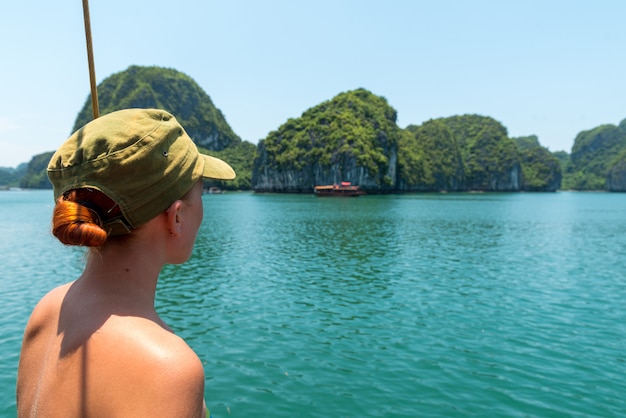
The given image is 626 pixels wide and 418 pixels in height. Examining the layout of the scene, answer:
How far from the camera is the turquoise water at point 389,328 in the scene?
7859 mm

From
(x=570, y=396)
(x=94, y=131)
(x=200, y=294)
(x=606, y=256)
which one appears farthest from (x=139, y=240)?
(x=606, y=256)

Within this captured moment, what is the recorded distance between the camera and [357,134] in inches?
5709

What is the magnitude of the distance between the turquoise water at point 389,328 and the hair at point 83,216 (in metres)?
7.00

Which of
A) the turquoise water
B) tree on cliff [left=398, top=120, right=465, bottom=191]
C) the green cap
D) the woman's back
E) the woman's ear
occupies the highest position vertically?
tree on cliff [left=398, top=120, right=465, bottom=191]

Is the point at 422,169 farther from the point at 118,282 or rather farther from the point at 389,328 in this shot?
the point at 118,282

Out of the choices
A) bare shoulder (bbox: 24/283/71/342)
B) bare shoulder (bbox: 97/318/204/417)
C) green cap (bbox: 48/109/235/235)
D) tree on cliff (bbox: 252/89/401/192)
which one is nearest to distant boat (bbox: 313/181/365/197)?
tree on cliff (bbox: 252/89/401/192)

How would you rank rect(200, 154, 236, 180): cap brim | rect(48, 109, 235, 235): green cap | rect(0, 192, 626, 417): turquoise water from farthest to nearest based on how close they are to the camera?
1. rect(0, 192, 626, 417): turquoise water
2. rect(200, 154, 236, 180): cap brim
3. rect(48, 109, 235, 235): green cap

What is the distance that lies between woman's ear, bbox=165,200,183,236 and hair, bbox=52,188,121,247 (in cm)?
16

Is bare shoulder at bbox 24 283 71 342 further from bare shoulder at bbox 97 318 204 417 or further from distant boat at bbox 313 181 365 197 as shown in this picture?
distant boat at bbox 313 181 365 197

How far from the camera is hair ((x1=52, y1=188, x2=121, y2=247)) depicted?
1243 millimetres

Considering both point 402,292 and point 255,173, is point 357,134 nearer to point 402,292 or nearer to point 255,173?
point 255,173

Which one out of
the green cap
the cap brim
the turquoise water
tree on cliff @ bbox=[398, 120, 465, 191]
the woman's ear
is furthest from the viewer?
tree on cliff @ bbox=[398, 120, 465, 191]

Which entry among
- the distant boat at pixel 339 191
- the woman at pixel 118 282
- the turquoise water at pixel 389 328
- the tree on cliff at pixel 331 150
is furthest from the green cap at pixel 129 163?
the tree on cliff at pixel 331 150

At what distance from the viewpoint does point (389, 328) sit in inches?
456
